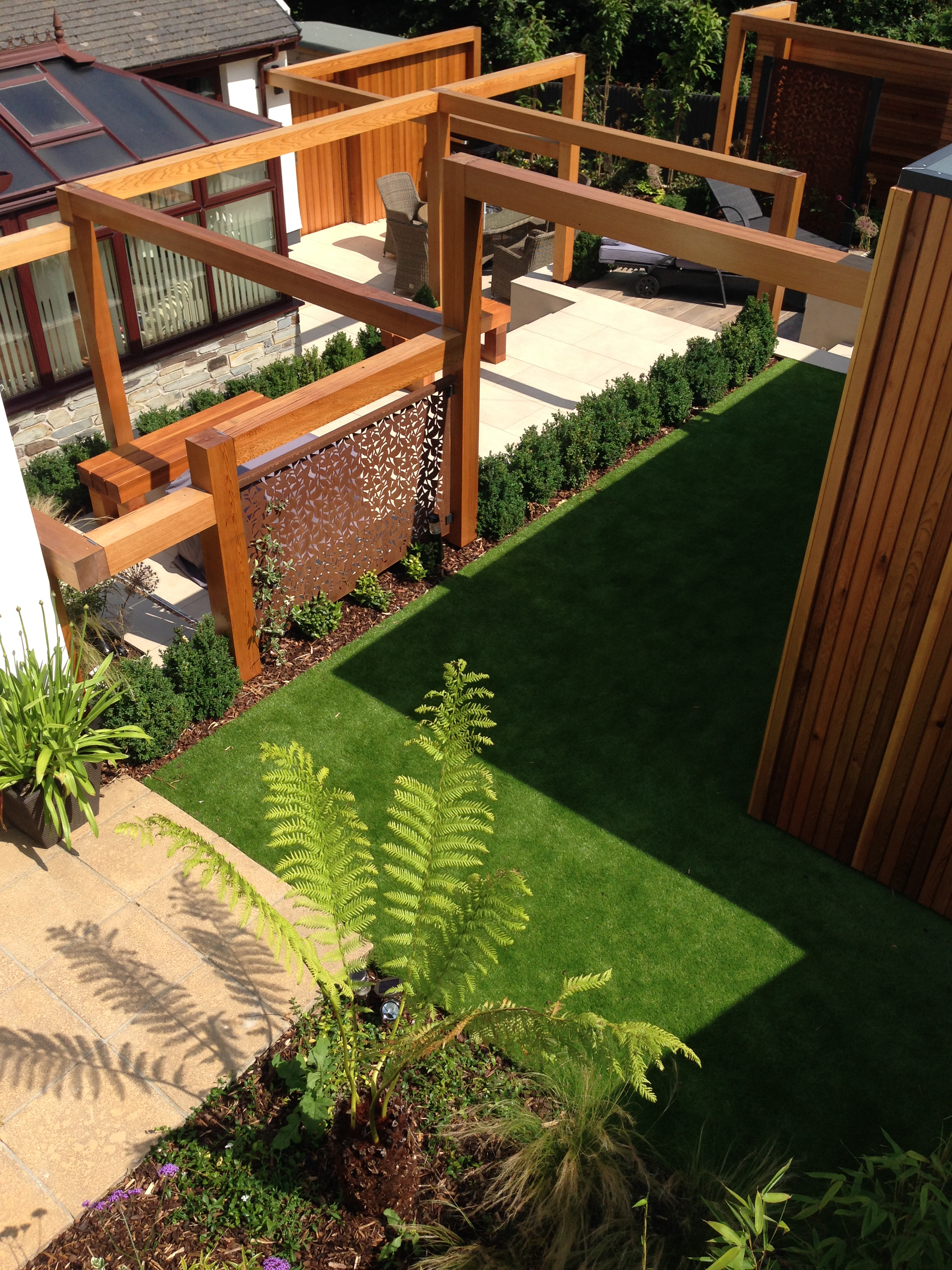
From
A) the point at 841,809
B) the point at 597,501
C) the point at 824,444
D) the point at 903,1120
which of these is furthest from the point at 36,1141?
the point at 824,444

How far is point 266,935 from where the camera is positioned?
6.73m

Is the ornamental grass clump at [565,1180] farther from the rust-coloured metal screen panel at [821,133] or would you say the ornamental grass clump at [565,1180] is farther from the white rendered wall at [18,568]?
the rust-coloured metal screen panel at [821,133]

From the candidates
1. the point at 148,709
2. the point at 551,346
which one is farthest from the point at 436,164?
the point at 148,709

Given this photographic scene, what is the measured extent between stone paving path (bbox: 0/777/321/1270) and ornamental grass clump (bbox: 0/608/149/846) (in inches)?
15.8

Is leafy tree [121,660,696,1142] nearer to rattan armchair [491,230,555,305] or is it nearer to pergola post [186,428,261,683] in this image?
pergola post [186,428,261,683]

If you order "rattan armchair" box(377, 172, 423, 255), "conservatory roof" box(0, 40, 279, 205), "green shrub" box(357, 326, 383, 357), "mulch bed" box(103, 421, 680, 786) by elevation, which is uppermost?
"conservatory roof" box(0, 40, 279, 205)

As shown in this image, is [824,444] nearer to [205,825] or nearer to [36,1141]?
[205,825]

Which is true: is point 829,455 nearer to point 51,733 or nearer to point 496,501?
point 496,501

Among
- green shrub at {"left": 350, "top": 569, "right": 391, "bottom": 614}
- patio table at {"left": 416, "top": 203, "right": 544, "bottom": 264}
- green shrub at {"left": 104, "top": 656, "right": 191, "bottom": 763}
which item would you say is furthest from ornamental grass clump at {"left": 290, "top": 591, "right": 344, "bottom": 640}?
patio table at {"left": 416, "top": 203, "right": 544, "bottom": 264}

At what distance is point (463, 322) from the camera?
8953 mm

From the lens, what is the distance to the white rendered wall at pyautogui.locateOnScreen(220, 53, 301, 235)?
13500 mm

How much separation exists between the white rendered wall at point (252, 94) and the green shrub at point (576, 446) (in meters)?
4.49

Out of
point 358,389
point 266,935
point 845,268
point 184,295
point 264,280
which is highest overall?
point 845,268

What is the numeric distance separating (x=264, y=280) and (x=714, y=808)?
5.26 metres
